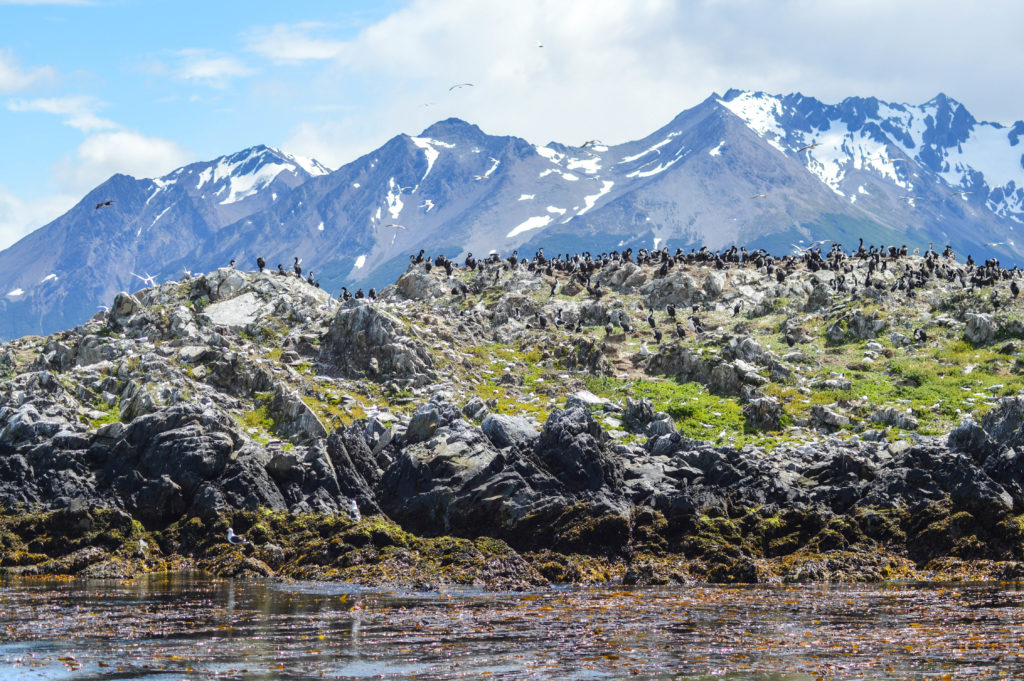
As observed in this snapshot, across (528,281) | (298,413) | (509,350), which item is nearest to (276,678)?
(298,413)

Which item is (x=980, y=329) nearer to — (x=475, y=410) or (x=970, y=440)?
(x=970, y=440)

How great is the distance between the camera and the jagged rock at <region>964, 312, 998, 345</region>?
84312 mm

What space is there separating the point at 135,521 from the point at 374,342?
979 inches

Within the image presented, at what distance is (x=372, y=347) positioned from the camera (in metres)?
80.3

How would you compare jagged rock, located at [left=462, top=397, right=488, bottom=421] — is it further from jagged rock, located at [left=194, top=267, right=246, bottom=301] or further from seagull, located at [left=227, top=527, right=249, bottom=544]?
jagged rock, located at [left=194, top=267, right=246, bottom=301]

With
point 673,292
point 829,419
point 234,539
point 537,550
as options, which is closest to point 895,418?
point 829,419

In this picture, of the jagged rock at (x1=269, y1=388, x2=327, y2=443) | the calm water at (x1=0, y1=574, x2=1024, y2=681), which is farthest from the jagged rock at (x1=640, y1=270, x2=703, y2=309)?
the calm water at (x1=0, y1=574, x2=1024, y2=681)

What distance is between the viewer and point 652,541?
5694 centimetres

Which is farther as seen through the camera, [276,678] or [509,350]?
[509,350]

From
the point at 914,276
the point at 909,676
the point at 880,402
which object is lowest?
the point at 909,676

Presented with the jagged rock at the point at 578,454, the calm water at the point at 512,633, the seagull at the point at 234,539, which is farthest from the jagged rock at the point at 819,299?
the seagull at the point at 234,539

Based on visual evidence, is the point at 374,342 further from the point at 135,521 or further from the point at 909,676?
the point at 909,676

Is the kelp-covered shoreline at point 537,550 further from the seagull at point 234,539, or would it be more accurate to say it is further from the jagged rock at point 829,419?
the jagged rock at point 829,419

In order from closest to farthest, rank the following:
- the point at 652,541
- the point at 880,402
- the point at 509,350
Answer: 1. the point at 652,541
2. the point at 880,402
3. the point at 509,350
